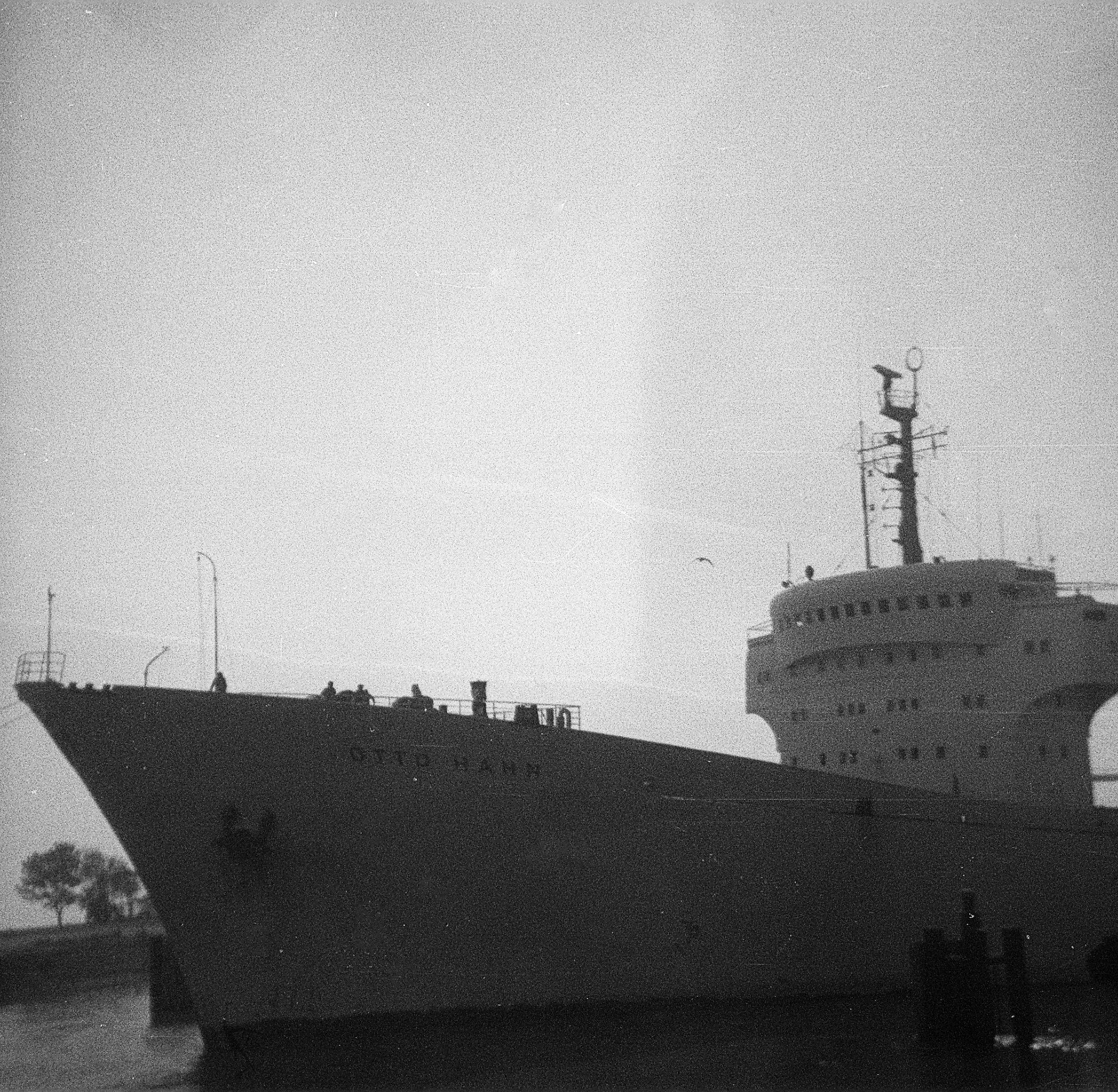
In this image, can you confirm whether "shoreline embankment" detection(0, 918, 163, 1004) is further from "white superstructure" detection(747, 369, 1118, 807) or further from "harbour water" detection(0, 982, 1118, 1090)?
"white superstructure" detection(747, 369, 1118, 807)

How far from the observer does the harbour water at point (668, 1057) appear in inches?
699

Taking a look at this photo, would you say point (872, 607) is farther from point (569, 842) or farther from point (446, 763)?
point (446, 763)

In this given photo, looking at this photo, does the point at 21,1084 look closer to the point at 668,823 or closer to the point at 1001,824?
the point at 668,823

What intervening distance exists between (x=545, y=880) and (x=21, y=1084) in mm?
9608

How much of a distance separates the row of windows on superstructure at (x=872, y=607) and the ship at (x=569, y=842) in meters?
0.29

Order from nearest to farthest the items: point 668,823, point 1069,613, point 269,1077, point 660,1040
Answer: point 269,1077 < point 660,1040 < point 668,823 < point 1069,613

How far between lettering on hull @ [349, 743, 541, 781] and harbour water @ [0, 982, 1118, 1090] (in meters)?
3.67

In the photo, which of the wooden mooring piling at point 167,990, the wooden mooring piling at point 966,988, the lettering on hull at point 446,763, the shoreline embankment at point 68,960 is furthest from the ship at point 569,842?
the shoreline embankment at point 68,960

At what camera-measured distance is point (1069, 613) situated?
85.0 ft

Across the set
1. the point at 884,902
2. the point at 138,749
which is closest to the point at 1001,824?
the point at 884,902

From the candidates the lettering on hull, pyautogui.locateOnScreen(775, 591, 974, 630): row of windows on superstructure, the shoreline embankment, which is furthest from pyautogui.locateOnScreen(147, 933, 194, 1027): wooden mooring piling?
pyautogui.locateOnScreen(775, 591, 974, 630): row of windows on superstructure

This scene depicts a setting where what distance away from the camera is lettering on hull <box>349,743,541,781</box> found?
63.7 feet

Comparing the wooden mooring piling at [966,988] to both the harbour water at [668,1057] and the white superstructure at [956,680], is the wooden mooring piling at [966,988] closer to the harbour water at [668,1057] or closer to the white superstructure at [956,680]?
the harbour water at [668,1057]

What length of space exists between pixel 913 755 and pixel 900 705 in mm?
1054
